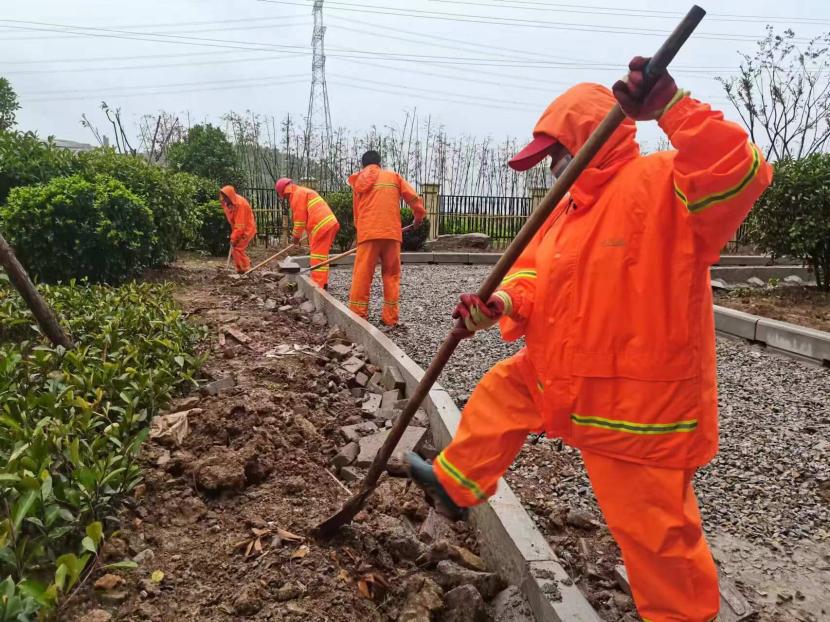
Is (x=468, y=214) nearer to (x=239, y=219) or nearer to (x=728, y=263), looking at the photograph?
(x=728, y=263)

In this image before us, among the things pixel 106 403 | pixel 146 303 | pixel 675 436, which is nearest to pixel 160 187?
pixel 146 303

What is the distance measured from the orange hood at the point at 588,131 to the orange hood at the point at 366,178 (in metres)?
4.99

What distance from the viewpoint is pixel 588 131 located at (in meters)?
2.08

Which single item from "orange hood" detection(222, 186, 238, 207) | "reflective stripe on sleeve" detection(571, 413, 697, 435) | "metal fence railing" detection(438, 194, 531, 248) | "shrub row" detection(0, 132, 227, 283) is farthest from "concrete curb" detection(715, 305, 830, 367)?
"metal fence railing" detection(438, 194, 531, 248)

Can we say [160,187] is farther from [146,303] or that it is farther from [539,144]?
[539,144]

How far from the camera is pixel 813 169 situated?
26.6ft

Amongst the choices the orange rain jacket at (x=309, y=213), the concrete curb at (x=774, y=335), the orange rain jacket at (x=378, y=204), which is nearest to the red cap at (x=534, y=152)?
the concrete curb at (x=774, y=335)

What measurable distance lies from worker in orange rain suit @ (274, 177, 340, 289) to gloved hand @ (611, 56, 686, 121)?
7.39 meters

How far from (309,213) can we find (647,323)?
7.89 metres

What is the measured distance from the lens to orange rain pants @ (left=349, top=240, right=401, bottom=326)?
699cm

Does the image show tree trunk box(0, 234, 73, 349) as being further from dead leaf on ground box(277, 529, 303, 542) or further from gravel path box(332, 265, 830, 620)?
gravel path box(332, 265, 830, 620)

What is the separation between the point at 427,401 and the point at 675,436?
7.98ft

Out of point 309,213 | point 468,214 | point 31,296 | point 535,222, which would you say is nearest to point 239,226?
point 309,213

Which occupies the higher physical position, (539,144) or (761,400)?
(539,144)
